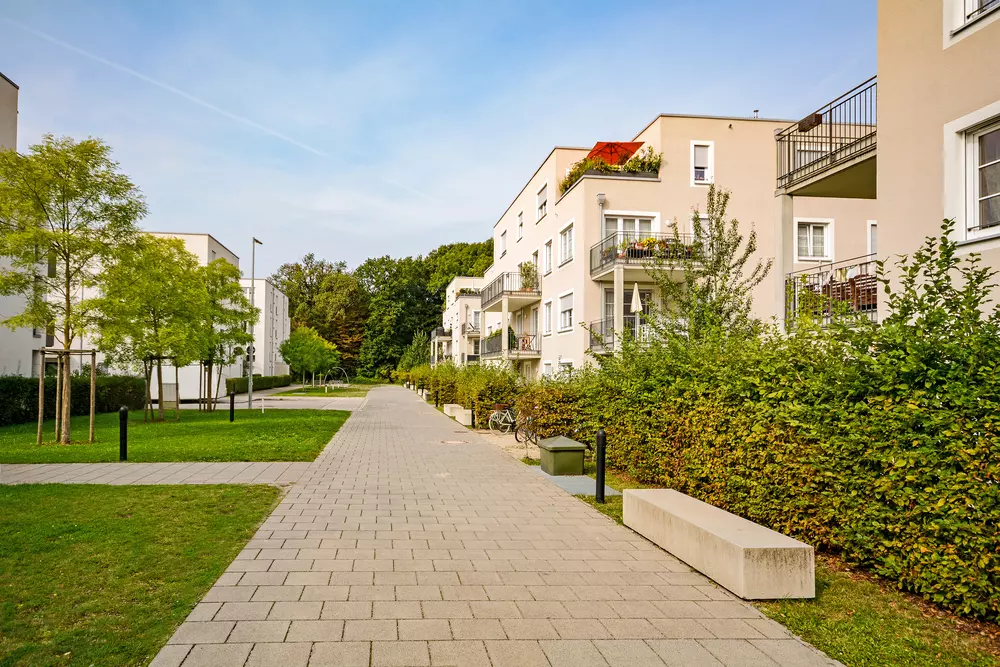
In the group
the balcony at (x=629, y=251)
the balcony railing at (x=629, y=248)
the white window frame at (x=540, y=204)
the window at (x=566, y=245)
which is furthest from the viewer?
the white window frame at (x=540, y=204)

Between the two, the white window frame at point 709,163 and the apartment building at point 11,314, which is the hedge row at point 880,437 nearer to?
the white window frame at point 709,163

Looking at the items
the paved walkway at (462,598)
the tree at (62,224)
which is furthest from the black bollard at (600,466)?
the tree at (62,224)

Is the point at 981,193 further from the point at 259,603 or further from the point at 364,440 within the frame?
the point at 364,440

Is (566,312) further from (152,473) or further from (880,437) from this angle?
(880,437)

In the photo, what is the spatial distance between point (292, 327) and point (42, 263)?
75914mm

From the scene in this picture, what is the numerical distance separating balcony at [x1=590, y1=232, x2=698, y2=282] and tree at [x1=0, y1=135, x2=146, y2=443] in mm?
13672

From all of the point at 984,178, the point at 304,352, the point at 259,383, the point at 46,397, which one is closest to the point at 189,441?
the point at 46,397

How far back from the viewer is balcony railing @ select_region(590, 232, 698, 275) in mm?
22219

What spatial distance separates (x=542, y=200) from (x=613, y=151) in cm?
631

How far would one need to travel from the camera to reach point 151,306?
21547 mm

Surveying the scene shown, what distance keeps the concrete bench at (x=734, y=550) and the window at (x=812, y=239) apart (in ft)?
65.9

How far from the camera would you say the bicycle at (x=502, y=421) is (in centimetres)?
2044

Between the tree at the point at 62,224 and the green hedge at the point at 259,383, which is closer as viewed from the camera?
the tree at the point at 62,224

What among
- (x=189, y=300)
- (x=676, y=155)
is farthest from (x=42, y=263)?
(x=676, y=155)
